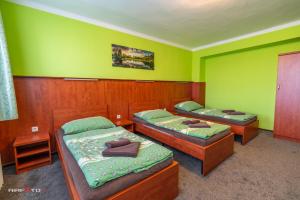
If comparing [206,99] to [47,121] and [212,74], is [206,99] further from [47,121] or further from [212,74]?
[47,121]

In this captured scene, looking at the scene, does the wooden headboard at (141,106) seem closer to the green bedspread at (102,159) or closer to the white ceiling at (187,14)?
the green bedspread at (102,159)

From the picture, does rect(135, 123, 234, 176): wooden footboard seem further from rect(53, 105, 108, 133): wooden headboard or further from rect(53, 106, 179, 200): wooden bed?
rect(53, 105, 108, 133): wooden headboard

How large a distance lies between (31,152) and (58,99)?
34.4 inches

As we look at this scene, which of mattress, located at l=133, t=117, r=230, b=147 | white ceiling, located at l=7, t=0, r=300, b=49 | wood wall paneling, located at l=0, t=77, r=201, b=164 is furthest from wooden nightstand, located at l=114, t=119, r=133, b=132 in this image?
white ceiling, located at l=7, t=0, r=300, b=49

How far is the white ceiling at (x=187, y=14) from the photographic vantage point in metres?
2.14

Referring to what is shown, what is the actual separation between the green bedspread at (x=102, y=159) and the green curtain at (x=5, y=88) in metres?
0.84

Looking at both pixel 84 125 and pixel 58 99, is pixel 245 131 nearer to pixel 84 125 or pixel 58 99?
pixel 84 125

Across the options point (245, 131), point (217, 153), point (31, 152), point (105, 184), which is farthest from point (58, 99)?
point (245, 131)

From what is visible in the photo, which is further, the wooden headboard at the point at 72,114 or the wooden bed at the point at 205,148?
the wooden headboard at the point at 72,114

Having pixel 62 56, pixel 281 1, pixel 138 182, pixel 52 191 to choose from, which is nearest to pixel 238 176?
pixel 138 182

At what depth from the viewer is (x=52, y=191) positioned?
5.09 feet

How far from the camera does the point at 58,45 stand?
2.33m

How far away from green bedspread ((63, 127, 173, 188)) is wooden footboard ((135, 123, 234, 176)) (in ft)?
2.10

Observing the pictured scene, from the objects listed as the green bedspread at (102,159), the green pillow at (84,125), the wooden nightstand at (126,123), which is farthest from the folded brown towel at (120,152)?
the wooden nightstand at (126,123)
